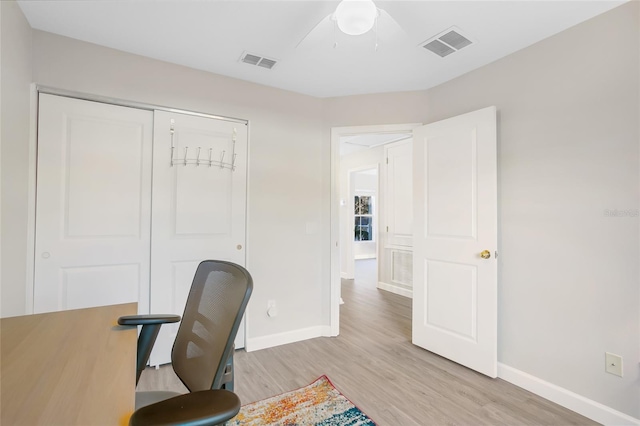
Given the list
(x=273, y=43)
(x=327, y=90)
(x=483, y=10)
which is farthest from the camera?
(x=327, y=90)

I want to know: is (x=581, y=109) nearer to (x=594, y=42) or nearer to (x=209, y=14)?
(x=594, y=42)

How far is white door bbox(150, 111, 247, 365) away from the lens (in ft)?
8.26

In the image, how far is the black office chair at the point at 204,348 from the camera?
2.48 feet

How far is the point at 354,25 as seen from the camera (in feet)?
5.52

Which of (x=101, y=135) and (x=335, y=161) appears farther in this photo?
(x=335, y=161)

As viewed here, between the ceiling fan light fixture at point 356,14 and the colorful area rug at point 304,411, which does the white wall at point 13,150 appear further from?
A: the ceiling fan light fixture at point 356,14

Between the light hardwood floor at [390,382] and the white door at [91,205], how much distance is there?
2.66 feet

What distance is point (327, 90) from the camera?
10.1 ft

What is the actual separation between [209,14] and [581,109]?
248cm

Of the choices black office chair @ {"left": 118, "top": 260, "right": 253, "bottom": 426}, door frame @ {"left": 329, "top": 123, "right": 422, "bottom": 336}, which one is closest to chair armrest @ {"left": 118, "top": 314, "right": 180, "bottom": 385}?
black office chair @ {"left": 118, "top": 260, "right": 253, "bottom": 426}

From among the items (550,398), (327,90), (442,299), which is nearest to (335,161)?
(327,90)


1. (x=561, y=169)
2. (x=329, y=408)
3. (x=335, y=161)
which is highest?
(x=335, y=161)

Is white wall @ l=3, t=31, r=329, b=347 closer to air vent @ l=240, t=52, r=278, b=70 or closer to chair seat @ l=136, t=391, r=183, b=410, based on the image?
air vent @ l=240, t=52, r=278, b=70

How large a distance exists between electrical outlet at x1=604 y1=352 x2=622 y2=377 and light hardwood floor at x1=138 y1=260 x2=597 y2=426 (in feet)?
1.13
